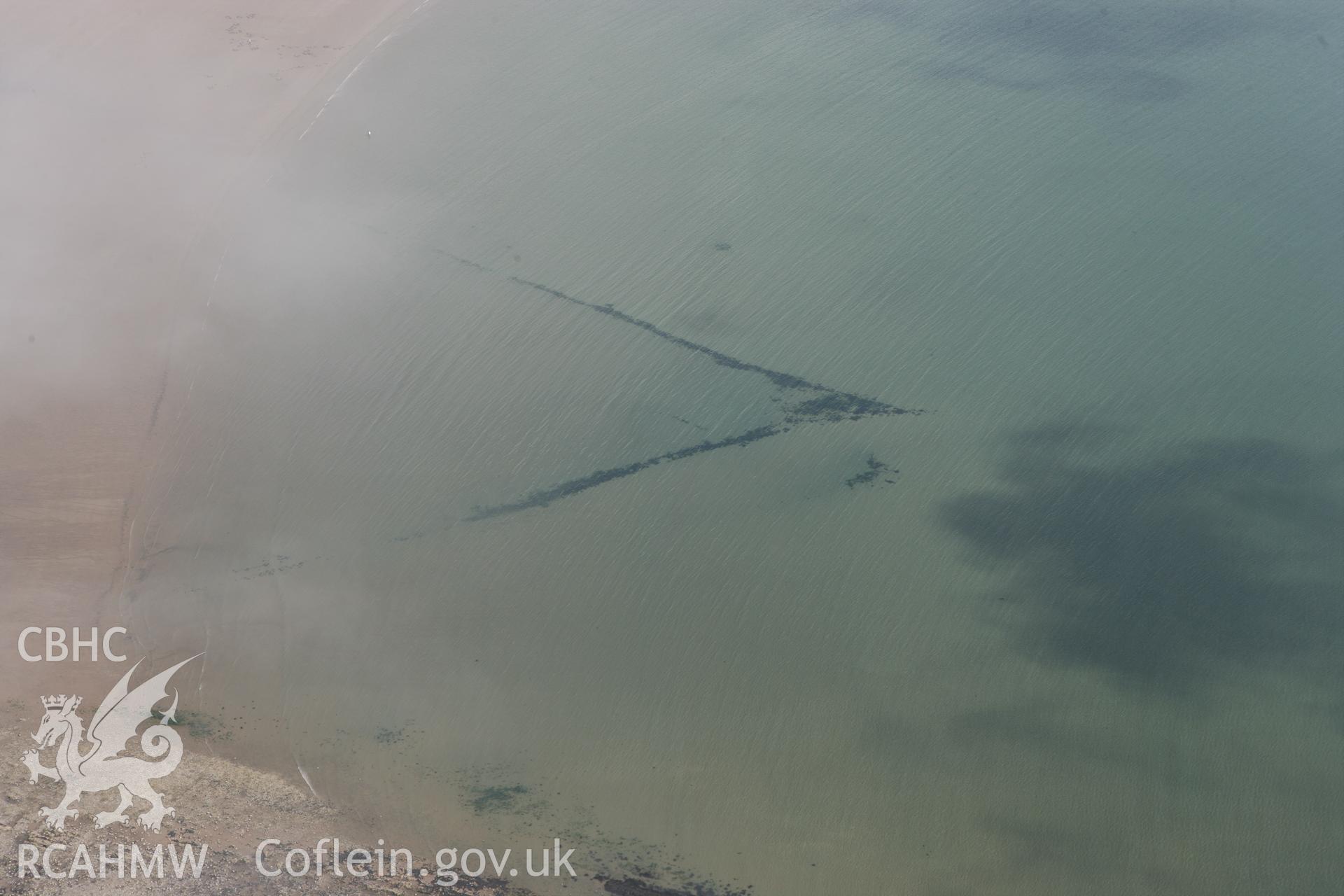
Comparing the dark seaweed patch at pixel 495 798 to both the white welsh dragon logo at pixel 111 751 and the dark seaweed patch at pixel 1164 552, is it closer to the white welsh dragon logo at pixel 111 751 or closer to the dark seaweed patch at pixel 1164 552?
the white welsh dragon logo at pixel 111 751

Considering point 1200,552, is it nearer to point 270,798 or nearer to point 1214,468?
point 1214,468

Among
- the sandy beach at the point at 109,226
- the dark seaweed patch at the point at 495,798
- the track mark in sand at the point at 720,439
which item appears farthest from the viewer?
the track mark in sand at the point at 720,439

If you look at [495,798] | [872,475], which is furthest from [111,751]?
[872,475]

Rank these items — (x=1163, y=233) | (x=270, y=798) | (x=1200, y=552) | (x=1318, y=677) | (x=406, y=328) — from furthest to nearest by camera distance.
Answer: (x=1163, y=233) < (x=406, y=328) < (x=1200, y=552) < (x=1318, y=677) < (x=270, y=798)

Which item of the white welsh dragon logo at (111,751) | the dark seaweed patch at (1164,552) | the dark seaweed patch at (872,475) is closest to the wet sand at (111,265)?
the white welsh dragon logo at (111,751)

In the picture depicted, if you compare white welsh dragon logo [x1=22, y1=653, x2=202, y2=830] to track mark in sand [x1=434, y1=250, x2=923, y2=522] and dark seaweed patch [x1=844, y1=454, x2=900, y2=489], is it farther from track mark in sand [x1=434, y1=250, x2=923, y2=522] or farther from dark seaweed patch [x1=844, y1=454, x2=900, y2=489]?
dark seaweed patch [x1=844, y1=454, x2=900, y2=489]

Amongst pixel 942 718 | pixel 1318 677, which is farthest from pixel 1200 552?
pixel 942 718
